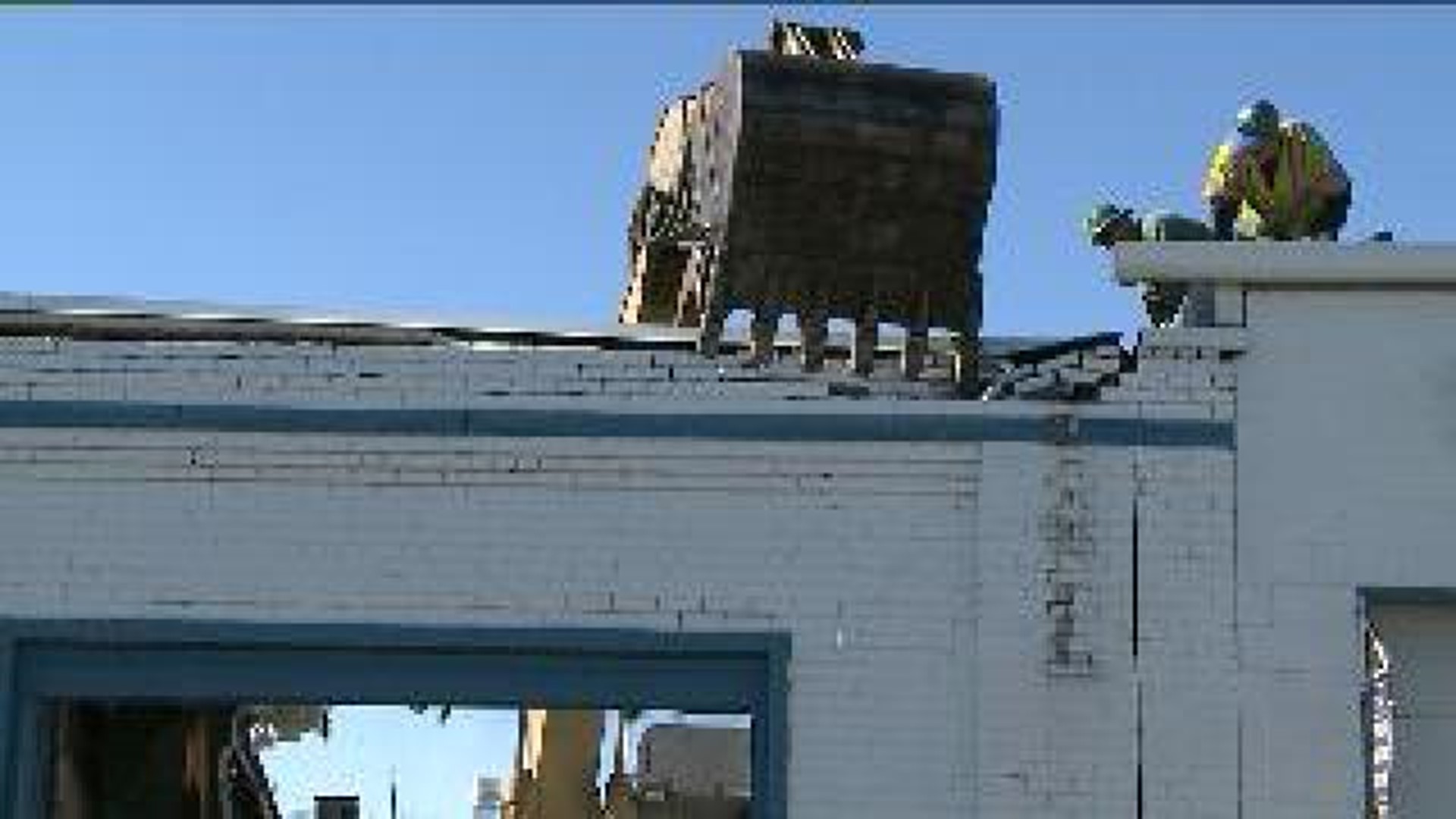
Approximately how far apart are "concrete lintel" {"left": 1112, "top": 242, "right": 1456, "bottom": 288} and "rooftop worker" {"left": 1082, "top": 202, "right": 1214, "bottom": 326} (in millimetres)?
156

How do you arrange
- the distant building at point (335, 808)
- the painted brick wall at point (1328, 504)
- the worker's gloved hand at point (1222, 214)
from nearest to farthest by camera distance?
the painted brick wall at point (1328, 504)
the worker's gloved hand at point (1222, 214)
the distant building at point (335, 808)

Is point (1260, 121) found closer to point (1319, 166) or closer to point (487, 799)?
point (1319, 166)

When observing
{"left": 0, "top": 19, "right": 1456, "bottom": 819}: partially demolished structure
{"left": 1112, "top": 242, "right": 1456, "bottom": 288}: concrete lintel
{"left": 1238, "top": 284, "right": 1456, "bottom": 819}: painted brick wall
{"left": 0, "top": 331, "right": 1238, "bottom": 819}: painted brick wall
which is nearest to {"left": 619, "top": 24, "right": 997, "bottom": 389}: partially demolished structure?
{"left": 0, "top": 19, "right": 1456, "bottom": 819}: partially demolished structure

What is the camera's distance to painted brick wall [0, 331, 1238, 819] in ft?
36.3

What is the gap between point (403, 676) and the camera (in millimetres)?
11266

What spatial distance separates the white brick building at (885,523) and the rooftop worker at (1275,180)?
1.36 meters

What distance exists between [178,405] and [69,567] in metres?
0.80

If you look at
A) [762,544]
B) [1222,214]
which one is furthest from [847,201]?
[1222,214]

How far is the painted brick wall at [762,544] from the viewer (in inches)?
436

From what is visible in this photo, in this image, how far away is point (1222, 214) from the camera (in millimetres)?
12719

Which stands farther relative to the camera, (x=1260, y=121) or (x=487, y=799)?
(x=487, y=799)

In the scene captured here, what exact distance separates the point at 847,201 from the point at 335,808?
8549 millimetres

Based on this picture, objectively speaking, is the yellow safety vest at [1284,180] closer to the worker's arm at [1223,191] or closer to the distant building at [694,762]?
the worker's arm at [1223,191]

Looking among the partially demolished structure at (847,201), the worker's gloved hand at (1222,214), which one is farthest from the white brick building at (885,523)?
the worker's gloved hand at (1222,214)
